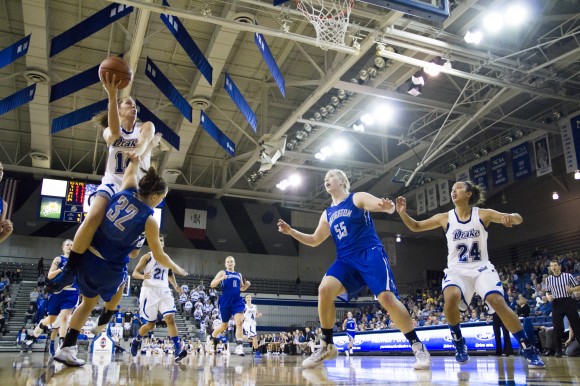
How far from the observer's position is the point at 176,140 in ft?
47.0

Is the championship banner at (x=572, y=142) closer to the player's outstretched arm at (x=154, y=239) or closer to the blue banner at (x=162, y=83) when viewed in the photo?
the blue banner at (x=162, y=83)

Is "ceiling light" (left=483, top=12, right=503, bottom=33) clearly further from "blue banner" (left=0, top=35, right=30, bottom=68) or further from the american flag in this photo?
the american flag

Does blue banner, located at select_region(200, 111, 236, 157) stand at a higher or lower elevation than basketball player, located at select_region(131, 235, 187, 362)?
higher

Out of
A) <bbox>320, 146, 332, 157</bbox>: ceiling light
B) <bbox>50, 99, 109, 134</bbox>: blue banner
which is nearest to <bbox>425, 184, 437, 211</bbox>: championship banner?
<bbox>320, 146, 332, 157</bbox>: ceiling light

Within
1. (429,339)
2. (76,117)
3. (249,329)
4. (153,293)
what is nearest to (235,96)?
(76,117)

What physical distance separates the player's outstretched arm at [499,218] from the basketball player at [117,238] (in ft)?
10.1

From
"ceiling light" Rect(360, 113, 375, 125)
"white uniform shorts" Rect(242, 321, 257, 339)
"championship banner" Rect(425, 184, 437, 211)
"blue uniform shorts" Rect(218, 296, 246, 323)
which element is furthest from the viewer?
"championship banner" Rect(425, 184, 437, 211)

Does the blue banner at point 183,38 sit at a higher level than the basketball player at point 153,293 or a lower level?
higher

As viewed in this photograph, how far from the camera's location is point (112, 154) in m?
4.73

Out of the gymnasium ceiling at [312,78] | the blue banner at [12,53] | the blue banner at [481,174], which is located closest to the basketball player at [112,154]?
the gymnasium ceiling at [312,78]

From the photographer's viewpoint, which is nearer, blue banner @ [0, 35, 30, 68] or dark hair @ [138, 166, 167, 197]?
dark hair @ [138, 166, 167, 197]

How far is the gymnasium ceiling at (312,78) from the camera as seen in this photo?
12117 mm

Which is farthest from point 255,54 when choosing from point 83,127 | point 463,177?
point 463,177

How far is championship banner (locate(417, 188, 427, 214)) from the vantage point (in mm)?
22875
